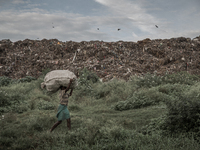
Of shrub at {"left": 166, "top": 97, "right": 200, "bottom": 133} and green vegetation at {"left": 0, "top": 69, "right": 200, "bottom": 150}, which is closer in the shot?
green vegetation at {"left": 0, "top": 69, "right": 200, "bottom": 150}

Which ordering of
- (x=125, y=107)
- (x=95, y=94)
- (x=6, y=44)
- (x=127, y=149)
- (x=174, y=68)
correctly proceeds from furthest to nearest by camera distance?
(x=6, y=44)
(x=174, y=68)
(x=95, y=94)
(x=125, y=107)
(x=127, y=149)

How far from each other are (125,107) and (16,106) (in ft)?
12.8

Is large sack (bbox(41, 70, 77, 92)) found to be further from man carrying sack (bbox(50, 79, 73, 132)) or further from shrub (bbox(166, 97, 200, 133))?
shrub (bbox(166, 97, 200, 133))

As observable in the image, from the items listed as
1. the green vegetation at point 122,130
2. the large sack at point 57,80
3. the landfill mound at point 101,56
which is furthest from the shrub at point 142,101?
the landfill mound at point 101,56

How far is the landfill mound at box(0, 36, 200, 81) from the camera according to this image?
1532 cm

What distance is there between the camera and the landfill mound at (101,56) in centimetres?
1532

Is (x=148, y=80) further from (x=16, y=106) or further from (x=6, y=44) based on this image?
(x=6, y=44)

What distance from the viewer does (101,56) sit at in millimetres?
16562

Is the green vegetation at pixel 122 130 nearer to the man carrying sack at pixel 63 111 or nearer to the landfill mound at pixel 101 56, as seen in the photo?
the man carrying sack at pixel 63 111

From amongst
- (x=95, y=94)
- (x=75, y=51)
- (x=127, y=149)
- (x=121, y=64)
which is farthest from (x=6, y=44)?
(x=127, y=149)

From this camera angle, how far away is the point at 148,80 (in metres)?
9.43

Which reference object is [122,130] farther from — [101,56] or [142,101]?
[101,56]

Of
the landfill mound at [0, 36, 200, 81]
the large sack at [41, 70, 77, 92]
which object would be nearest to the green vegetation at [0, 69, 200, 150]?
the large sack at [41, 70, 77, 92]

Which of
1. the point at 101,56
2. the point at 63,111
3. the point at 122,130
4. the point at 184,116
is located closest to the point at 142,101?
the point at 184,116
